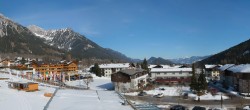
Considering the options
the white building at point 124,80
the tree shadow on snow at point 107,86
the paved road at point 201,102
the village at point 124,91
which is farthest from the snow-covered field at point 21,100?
the tree shadow on snow at point 107,86

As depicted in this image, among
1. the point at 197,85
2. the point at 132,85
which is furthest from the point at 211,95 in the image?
the point at 132,85

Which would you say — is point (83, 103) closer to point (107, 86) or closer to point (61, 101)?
point (61, 101)

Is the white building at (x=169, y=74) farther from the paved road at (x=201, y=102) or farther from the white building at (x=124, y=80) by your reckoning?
the paved road at (x=201, y=102)

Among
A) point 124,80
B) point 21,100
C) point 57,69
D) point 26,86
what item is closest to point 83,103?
point 21,100

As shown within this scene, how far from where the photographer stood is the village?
31109 millimetres

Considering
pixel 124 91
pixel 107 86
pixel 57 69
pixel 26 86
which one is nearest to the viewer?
pixel 26 86

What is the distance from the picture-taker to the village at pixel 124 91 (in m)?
31.1

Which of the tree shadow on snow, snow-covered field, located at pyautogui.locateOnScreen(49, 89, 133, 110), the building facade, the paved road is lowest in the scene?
the paved road

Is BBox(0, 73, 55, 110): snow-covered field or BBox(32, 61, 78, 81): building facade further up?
BBox(32, 61, 78, 81): building facade

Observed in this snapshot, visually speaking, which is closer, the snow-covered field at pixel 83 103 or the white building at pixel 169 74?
the snow-covered field at pixel 83 103

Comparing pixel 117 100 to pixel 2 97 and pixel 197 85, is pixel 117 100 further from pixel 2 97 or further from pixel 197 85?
pixel 197 85

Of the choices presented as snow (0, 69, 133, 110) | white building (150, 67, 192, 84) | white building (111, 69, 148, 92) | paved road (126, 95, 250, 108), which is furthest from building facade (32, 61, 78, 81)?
snow (0, 69, 133, 110)

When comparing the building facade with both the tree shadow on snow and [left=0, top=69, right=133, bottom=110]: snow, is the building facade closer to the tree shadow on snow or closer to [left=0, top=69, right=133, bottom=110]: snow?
the tree shadow on snow

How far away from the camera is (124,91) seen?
A: 76.9m
